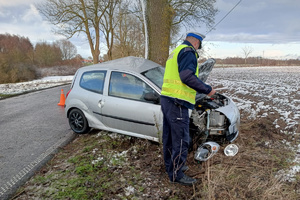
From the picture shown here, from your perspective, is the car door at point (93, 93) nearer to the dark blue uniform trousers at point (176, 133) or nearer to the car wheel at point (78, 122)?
the car wheel at point (78, 122)

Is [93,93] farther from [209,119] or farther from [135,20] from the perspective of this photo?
[135,20]

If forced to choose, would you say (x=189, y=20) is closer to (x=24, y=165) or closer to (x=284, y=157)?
(x=284, y=157)

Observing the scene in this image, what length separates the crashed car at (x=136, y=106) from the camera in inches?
157

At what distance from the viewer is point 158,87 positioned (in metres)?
4.16

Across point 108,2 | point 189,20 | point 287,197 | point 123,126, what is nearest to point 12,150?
point 123,126

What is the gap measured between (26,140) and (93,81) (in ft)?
6.81

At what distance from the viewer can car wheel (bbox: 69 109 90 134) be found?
511 cm

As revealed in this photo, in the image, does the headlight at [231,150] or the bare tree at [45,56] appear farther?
the bare tree at [45,56]

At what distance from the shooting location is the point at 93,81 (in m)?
4.93

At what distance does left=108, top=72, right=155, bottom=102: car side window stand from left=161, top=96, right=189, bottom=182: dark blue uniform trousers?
47.4 inches

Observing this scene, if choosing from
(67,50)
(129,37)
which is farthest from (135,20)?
(67,50)

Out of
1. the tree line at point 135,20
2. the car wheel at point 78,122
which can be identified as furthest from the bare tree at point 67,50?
the car wheel at point 78,122

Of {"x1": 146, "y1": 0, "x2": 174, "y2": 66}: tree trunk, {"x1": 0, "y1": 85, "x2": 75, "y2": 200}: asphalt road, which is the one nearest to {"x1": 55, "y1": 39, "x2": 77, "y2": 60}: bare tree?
{"x1": 0, "y1": 85, "x2": 75, "y2": 200}: asphalt road

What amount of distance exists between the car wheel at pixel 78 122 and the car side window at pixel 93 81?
63cm
